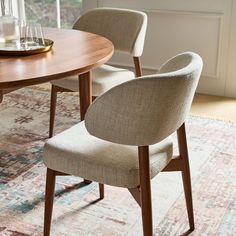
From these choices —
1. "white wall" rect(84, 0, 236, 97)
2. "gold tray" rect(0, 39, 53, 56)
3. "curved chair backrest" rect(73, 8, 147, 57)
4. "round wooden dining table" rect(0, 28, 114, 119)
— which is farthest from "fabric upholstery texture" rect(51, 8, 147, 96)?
"white wall" rect(84, 0, 236, 97)

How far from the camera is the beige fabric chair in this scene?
4.65ft

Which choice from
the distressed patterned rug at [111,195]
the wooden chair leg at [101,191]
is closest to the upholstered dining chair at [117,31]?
the distressed patterned rug at [111,195]

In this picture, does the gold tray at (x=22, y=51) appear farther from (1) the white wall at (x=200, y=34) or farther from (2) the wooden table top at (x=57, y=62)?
(1) the white wall at (x=200, y=34)

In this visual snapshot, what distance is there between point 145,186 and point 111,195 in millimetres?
679

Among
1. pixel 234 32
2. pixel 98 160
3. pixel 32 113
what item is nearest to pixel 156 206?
pixel 98 160

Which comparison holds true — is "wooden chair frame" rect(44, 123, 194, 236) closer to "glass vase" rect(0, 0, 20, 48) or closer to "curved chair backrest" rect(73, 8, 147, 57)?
"glass vase" rect(0, 0, 20, 48)

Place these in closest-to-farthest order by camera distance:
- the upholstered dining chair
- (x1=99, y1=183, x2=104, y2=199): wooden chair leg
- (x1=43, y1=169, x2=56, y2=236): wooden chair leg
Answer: (x1=43, y1=169, x2=56, y2=236): wooden chair leg → (x1=99, y1=183, x2=104, y2=199): wooden chair leg → the upholstered dining chair

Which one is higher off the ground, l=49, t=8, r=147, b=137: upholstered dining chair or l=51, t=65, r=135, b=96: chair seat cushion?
l=49, t=8, r=147, b=137: upholstered dining chair

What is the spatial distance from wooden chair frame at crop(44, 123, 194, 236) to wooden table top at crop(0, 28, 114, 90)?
1.20 feet

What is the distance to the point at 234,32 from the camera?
11.0 feet

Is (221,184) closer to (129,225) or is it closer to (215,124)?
(129,225)

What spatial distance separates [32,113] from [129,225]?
1.46m

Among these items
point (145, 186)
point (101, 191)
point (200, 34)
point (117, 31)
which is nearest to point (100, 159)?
point (145, 186)

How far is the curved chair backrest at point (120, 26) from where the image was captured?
8.71ft
